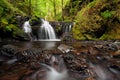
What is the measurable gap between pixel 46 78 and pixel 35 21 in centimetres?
1061

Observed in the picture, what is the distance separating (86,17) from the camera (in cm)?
1459

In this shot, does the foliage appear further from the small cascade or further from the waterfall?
the small cascade

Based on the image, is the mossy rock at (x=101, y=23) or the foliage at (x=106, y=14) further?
the foliage at (x=106, y=14)

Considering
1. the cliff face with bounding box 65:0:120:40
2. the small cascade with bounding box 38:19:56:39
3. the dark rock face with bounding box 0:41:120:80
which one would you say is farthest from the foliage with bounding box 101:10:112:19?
the dark rock face with bounding box 0:41:120:80

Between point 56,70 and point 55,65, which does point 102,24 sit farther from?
point 56,70

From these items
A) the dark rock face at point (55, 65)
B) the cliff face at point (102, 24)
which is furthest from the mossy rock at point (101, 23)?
the dark rock face at point (55, 65)

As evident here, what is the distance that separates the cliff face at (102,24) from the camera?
1298 centimetres

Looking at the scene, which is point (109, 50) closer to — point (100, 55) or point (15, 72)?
point (100, 55)

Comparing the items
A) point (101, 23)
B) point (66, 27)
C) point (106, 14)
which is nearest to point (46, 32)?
point (66, 27)

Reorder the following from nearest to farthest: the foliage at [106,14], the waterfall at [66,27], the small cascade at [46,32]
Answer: the foliage at [106,14] → the small cascade at [46,32] → the waterfall at [66,27]

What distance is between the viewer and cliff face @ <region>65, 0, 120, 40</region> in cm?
1298

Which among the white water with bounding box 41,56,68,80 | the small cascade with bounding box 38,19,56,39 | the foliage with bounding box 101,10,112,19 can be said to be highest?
the foliage with bounding box 101,10,112,19

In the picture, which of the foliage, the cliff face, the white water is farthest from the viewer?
the foliage

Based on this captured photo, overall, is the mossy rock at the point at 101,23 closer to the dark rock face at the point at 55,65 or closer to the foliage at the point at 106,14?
the foliage at the point at 106,14
